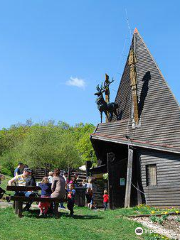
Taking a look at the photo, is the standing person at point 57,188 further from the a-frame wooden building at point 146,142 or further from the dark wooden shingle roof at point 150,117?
the dark wooden shingle roof at point 150,117

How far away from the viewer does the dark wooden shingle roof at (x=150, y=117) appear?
17.2 metres

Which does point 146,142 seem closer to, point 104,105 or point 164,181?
point 164,181

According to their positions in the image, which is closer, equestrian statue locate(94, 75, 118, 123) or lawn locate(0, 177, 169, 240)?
lawn locate(0, 177, 169, 240)

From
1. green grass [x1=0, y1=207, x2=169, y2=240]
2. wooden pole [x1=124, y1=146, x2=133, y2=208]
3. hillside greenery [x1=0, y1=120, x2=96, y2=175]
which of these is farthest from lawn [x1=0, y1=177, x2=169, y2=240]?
hillside greenery [x1=0, y1=120, x2=96, y2=175]

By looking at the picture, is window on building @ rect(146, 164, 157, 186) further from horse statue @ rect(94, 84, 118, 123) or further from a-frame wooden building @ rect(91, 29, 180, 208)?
horse statue @ rect(94, 84, 118, 123)

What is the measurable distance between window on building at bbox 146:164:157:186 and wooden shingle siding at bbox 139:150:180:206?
183 mm

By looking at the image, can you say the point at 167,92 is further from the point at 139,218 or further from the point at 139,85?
the point at 139,218

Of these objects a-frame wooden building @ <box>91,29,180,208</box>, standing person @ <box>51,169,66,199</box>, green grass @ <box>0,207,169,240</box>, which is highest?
a-frame wooden building @ <box>91,29,180,208</box>

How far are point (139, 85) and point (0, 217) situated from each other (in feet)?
42.9

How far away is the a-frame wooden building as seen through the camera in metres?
16.6

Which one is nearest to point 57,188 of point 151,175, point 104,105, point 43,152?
point 151,175

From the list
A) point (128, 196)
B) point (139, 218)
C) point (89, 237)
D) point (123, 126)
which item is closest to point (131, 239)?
point (89, 237)

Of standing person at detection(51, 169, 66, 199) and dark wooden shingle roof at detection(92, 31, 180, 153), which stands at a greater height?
dark wooden shingle roof at detection(92, 31, 180, 153)

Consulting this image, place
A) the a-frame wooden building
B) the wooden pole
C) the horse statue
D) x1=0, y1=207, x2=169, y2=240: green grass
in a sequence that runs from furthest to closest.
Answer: the horse statue < the wooden pole < the a-frame wooden building < x1=0, y1=207, x2=169, y2=240: green grass
